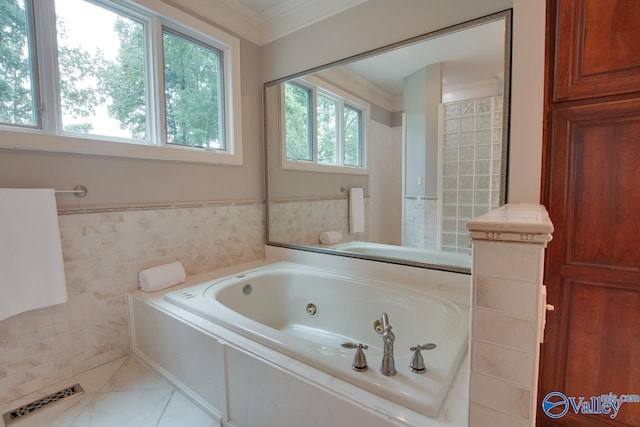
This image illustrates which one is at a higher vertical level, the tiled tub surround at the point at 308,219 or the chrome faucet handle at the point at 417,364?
the tiled tub surround at the point at 308,219

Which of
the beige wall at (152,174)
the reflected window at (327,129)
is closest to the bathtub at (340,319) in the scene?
the beige wall at (152,174)

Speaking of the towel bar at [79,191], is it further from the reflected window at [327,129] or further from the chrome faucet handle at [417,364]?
the chrome faucet handle at [417,364]

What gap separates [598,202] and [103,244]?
242 centimetres

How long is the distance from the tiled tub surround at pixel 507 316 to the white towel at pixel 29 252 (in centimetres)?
188

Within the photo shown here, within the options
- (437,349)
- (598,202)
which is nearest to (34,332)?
(437,349)

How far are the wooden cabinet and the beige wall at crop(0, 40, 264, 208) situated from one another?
2019 millimetres

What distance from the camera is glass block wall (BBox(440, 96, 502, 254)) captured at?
5.13 feet

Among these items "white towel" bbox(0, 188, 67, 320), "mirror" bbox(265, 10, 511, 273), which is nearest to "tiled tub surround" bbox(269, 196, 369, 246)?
"mirror" bbox(265, 10, 511, 273)

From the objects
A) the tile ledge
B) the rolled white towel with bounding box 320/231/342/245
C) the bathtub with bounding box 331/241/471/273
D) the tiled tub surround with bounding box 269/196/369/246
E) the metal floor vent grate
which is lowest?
the metal floor vent grate

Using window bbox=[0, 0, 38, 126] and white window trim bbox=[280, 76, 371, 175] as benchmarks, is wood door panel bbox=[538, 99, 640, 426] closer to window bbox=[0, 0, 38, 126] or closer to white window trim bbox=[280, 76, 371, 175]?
white window trim bbox=[280, 76, 371, 175]

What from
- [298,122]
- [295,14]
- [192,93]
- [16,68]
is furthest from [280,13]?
[16,68]

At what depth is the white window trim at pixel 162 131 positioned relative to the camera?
4.90 ft

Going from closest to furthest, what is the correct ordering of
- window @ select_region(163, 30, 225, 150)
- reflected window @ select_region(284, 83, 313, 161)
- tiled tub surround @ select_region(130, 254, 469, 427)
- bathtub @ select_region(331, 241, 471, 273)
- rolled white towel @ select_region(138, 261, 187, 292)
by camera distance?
tiled tub surround @ select_region(130, 254, 469, 427) < bathtub @ select_region(331, 241, 471, 273) < rolled white towel @ select_region(138, 261, 187, 292) < window @ select_region(163, 30, 225, 150) < reflected window @ select_region(284, 83, 313, 161)

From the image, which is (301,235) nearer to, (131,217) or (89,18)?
(131,217)
